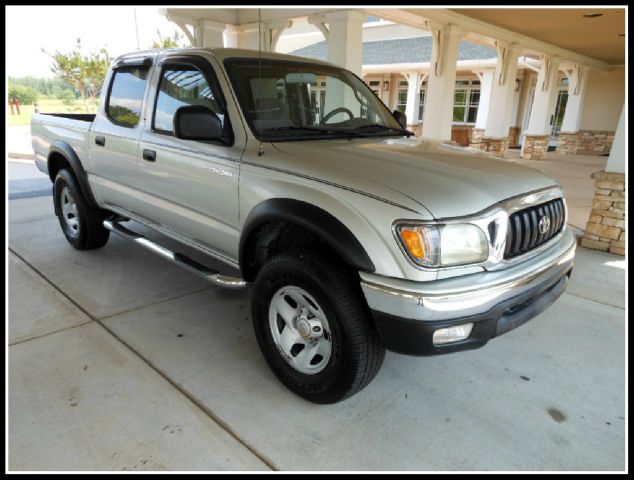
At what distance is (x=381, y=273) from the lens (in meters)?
2.07

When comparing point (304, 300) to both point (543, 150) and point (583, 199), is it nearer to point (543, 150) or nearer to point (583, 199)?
point (583, 199)

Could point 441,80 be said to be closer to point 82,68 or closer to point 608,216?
point 608,216

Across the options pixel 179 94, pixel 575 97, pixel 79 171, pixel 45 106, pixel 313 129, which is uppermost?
pixel 575 97

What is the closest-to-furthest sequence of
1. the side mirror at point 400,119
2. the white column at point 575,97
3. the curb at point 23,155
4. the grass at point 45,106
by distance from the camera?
the side mirror at point 400,119, the curb at point 23,155, the white column at point 575,97, the grass at point 45,106

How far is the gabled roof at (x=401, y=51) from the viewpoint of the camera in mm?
19516

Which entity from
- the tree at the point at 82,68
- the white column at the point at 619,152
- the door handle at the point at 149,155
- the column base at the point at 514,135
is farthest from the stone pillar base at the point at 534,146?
the tree at the point at 82,68

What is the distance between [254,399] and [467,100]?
25.3 meters

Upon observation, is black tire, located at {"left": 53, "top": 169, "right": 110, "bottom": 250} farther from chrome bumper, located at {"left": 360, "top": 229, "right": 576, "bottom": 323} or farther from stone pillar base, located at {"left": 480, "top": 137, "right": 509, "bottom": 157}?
stone pillar base, located at {"left": 480, "top": 137, "right": 509, "bottom": 157}

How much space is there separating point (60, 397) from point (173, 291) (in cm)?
154

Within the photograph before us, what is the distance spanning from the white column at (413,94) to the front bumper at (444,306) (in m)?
21.3

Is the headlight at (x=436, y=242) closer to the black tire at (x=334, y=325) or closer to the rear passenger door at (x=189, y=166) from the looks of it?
the black tire at (x=334, y=325)

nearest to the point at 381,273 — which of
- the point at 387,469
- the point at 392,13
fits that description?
the point at 387,469

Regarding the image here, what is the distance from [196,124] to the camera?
2674mm

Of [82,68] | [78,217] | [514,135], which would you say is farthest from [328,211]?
[82,68]
